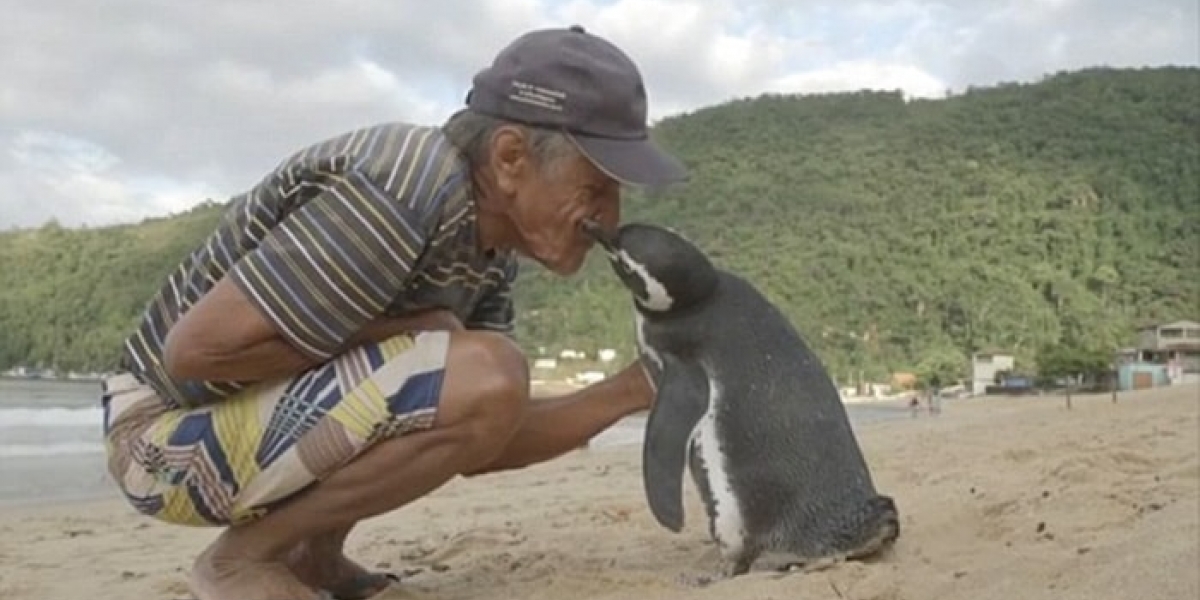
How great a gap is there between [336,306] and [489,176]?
37 centimetres

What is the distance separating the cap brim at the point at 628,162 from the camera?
2223 millimetres

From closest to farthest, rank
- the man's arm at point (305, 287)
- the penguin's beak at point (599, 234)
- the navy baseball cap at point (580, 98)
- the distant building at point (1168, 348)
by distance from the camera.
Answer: the man's arm at point (305, 287) < the navy baseball cap at point (580, 98) < the penguin's beak at point (599, 234) < the distant building at point (1168, 348)

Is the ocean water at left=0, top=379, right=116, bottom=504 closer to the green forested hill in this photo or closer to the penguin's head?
the penguin's head

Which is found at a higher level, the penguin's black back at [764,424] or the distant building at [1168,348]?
the distant building at [1168,348]

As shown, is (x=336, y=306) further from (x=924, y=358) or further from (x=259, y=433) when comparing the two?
(x=924, y=358)

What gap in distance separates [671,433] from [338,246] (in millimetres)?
905

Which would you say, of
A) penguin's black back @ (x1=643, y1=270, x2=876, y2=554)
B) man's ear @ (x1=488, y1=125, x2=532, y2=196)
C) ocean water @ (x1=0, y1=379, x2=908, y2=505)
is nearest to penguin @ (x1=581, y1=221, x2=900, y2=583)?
penguin's black back @ (x1=643, y1=270, x2=876, y2=554)

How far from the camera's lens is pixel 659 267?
2.76 meters

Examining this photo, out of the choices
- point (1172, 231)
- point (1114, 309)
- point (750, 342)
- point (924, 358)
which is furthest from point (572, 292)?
point (750, 342)

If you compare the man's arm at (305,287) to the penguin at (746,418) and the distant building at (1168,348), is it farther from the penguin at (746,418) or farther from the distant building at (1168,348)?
the distant building at (1168,348)

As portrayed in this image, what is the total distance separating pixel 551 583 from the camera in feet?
8.89

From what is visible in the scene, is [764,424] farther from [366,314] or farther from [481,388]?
[366,314]

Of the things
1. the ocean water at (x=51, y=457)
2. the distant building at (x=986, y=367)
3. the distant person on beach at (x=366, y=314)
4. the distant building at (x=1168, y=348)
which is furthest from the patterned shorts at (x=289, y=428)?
the distant building at (x=986, y=367)

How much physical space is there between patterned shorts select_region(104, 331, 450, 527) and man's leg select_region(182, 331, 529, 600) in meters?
0.03
